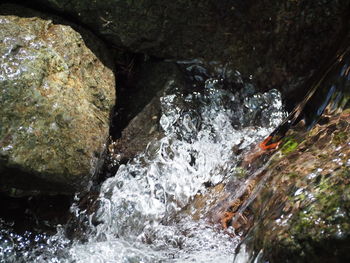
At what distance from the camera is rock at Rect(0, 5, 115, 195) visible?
3.55m

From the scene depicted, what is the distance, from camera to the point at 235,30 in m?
4.64

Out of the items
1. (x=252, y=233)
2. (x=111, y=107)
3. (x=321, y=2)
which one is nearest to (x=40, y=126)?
(x=111, y=107)

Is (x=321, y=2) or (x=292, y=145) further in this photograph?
(x=321, y=2)

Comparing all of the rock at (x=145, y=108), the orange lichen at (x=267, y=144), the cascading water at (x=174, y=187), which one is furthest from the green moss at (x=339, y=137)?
the rock at (x=145, y=108)

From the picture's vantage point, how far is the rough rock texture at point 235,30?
443 cm

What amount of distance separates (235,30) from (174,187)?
5.29 feet

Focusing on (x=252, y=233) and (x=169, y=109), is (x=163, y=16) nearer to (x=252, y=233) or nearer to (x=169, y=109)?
(x=169, y=109)

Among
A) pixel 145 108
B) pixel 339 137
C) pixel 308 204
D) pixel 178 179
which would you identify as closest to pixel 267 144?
pixel 178 179

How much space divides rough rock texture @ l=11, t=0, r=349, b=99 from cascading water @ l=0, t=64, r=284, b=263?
0.94 feet

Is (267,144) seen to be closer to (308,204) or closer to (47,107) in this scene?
(308,204)

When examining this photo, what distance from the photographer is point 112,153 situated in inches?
174

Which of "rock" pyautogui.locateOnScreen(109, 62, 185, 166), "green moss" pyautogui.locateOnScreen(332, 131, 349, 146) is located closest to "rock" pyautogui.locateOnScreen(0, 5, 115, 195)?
"rock" pyautogui.locateOnScreen(109, 62, 185, 166)

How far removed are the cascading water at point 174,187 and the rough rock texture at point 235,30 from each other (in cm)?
29

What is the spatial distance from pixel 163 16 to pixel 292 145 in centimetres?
176
